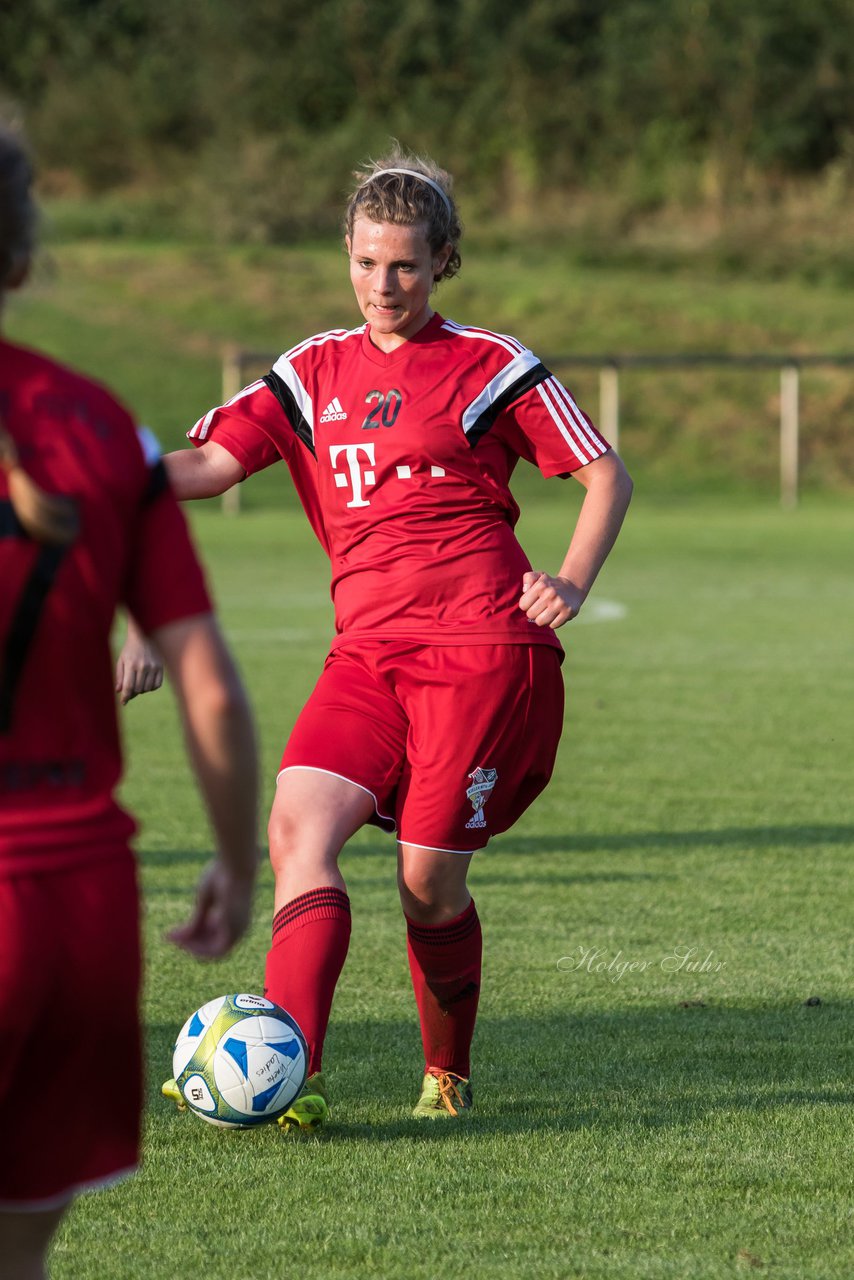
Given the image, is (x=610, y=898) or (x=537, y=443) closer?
(x=537, y=443)

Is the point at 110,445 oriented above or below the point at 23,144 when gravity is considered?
below

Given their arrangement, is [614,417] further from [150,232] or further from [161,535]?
[161,535]

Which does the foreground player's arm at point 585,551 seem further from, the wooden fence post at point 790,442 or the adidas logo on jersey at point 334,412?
the wooden fence post at point 790,442

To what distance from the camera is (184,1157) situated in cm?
380

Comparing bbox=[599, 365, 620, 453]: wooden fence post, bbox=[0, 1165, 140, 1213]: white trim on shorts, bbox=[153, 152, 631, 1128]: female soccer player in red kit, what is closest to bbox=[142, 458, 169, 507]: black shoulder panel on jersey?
bbox=[0, 1165, 140, 1213]: white trim on shorts

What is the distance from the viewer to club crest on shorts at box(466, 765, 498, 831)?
399 cm

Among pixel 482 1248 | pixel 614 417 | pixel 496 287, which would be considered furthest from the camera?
pixel 496 287

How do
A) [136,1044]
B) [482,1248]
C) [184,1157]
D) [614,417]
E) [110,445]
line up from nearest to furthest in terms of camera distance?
[110,445] < [136,1044] < [482,1248] < [184,1157] < [614,417]

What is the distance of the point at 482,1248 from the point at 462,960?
3.10ft

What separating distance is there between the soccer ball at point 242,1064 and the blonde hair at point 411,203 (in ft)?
5.32

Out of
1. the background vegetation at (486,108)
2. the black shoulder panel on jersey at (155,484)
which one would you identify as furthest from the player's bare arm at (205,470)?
the background vegetation at (486,108)

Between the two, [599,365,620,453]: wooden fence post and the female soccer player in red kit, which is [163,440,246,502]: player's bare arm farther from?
[599,365,620,453]: wooden fence post

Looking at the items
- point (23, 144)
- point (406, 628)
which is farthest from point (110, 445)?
point (406, 628)

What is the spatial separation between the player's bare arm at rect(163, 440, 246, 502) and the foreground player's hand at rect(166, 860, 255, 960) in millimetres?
2090
